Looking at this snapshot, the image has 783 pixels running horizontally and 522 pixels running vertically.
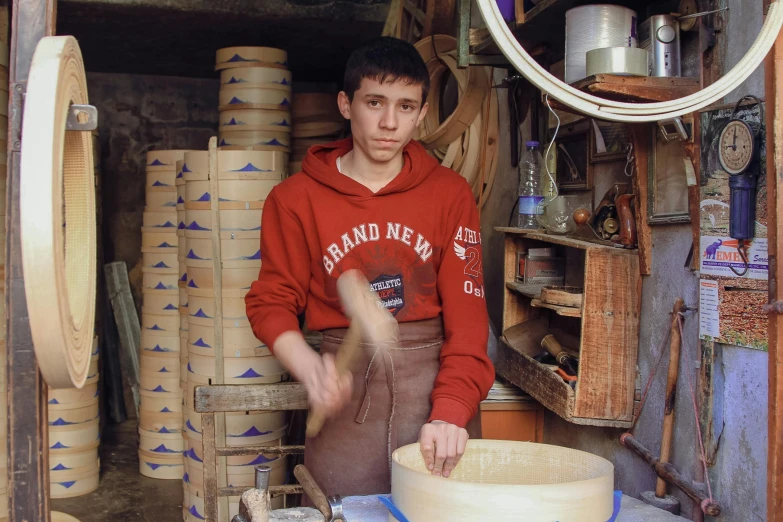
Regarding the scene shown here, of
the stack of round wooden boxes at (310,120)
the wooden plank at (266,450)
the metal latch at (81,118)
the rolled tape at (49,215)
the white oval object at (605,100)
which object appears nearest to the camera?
the rolled tape at (49,215)

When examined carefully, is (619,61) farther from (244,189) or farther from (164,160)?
(164,160)

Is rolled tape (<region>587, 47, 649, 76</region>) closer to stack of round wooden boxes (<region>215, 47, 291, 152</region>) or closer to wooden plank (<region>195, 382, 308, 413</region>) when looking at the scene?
wooden plank (<region>195, 382, 308, 413</region>)

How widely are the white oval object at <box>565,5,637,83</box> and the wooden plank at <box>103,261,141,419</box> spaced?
5313 millimetres

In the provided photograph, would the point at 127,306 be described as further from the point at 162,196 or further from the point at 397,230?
the point at 397,230

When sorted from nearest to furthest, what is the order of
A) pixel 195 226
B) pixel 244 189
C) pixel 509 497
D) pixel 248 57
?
1. pixel 509 497
2. pixel 244 189
3. pixel 195 226
4. pixel 248 57

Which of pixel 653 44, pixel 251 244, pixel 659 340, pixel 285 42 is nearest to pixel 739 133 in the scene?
pixel 653 44

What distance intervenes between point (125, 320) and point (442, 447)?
560 cm

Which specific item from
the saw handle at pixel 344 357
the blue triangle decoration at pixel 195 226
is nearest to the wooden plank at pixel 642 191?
the saw handle at pixel 344 357

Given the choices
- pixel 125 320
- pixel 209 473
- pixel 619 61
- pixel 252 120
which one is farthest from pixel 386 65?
pixel 125 320

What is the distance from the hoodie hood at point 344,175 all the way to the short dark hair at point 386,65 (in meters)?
0.20

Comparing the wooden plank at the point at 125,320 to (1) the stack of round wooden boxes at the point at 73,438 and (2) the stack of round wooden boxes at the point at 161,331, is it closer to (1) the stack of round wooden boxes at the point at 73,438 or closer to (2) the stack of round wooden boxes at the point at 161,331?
(2) the stack of round wooden boxes at the point at 161,331

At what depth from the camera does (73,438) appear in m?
5.10

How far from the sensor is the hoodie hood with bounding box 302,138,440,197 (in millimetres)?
2486

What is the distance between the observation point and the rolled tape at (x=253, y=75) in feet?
16.4
